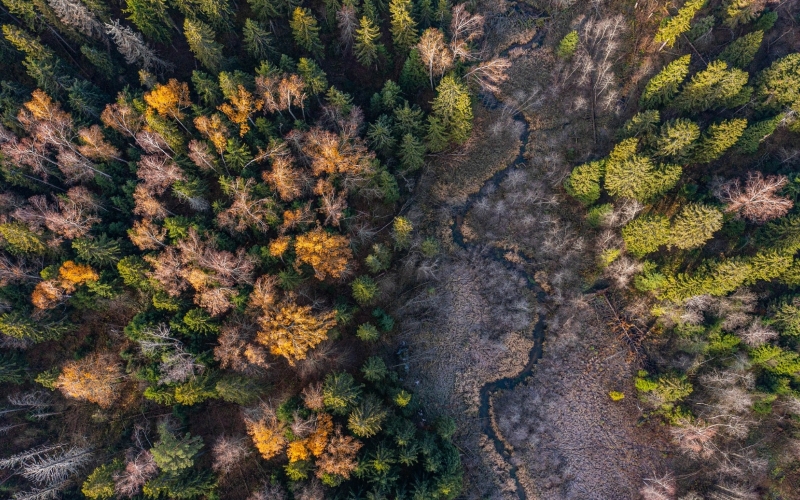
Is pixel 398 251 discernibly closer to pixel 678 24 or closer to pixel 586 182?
pixel 586 182

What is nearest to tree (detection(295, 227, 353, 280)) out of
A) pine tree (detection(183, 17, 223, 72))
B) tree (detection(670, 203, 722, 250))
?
pine tree (detection(183, 17, 223, 72))

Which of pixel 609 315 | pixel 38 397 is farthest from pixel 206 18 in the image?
pixel 609 315

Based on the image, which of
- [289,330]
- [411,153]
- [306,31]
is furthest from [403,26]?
[289,330]

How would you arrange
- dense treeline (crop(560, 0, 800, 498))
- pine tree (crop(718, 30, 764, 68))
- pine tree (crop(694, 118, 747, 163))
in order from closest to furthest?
1. dense treeline (crop(560, 0, 800, 498))
2. pine tree (crop(694, 118, 747, 163))
3. pine tree (crop(718, 30, 764, 68))

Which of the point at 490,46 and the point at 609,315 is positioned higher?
the point at 490,46

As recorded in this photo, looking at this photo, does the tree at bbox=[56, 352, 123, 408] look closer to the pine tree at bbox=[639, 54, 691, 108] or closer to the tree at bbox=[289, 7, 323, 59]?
the tree at bbox=[289, 7, 323, 59]

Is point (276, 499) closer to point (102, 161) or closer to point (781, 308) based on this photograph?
point (102, 161)
